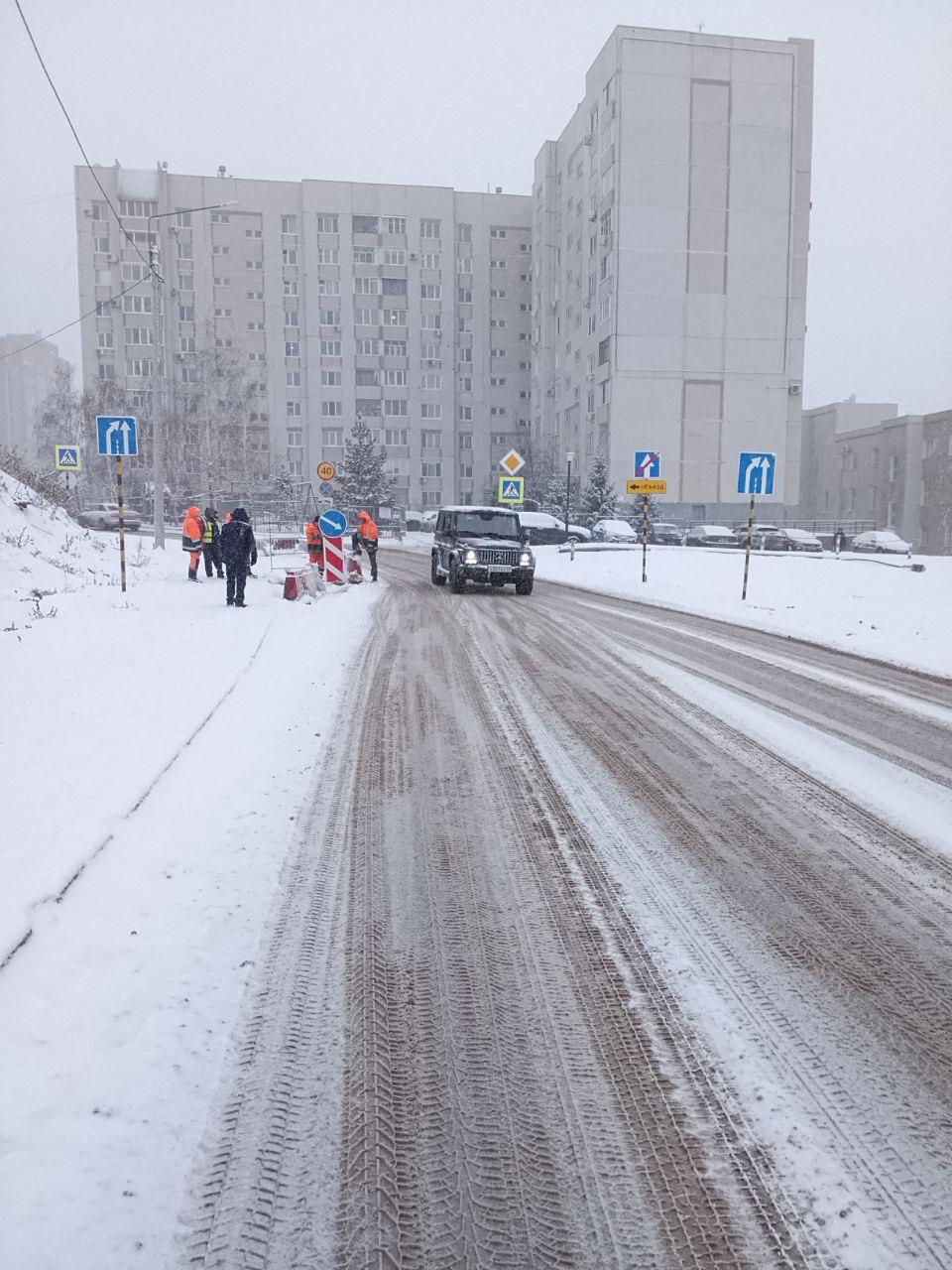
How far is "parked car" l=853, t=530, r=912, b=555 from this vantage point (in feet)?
145

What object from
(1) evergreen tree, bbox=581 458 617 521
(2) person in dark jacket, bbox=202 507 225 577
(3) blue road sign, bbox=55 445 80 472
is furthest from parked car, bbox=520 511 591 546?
(2) person in dark jacket, bbox=202 507 225 577

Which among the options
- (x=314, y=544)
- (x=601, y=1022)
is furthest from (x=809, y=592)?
(x=601, y=1022)

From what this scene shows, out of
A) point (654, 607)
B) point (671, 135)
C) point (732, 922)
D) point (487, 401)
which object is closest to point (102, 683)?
point (732, 922)

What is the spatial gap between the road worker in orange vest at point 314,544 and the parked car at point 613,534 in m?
24.7

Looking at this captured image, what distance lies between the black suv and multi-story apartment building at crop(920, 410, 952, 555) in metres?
60.9

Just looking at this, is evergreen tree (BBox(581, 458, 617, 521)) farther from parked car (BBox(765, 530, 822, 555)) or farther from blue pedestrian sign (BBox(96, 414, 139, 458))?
blue pedestrian sign (BBox(96, 414, 139, 458))

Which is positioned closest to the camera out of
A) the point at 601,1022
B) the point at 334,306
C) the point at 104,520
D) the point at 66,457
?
the point at 601,1022

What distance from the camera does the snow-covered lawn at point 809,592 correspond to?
12992 millimetres

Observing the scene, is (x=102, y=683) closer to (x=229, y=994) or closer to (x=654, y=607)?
(x=229, y=994)

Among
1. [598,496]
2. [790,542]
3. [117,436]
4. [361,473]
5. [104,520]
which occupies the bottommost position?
[790,542]

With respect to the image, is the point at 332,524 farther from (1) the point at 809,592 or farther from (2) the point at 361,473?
(2) the point at 361,473

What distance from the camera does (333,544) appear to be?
19.4m

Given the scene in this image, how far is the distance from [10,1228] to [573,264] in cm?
7768

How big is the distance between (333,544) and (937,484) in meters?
66.2
